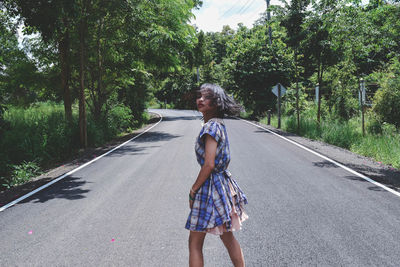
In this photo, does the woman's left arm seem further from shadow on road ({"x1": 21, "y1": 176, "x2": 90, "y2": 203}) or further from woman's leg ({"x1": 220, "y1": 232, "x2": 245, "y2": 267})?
shadow on road ({"x1": 21, "y1": 176, "x2": 90, "y2": 203})

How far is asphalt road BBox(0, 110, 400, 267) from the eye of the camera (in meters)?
3.63

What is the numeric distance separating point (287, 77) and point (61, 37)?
66.0 feet

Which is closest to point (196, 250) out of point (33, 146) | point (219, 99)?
point (219, 99)

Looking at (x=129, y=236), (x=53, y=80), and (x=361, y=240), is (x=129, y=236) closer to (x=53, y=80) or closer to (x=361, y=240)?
(x=361, y=240)

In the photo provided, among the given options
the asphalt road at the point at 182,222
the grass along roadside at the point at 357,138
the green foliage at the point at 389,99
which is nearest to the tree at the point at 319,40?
Result: the green foliage at the point at 389,99

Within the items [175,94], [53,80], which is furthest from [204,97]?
[175,94]

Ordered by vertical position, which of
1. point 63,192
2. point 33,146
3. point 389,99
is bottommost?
point 63,192

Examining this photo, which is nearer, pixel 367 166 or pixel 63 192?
pixel 63 192

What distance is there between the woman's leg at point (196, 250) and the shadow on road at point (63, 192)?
4170 millimetres

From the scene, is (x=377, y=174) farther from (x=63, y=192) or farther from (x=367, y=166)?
(x=63, y=192)

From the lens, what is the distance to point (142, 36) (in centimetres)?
1541

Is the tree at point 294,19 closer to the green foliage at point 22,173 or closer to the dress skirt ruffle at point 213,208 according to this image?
the green foliage at point 22,173

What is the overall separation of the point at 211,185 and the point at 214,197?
0.10 m

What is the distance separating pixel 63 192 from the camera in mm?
6699
